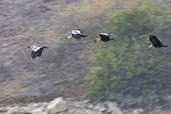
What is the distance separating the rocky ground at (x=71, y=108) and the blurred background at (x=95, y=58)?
0.57ft

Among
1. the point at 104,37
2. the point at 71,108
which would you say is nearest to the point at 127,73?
the point at 104,37

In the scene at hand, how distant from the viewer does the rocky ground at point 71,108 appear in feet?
28.4

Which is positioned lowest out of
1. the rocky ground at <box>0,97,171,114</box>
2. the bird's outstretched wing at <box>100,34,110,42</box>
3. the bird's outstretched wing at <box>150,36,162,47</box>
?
the rocky ground at <box>0,97,171,114</box>

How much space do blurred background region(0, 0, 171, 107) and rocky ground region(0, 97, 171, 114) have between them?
0.17 m

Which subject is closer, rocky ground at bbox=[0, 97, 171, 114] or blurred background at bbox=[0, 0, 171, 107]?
rocky ground at bbox=[0, 97, 171, 114]

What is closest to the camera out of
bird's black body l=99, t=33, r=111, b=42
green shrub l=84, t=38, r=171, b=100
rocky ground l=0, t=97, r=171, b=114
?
bird's black body l=99, t=33, r=111, b=42

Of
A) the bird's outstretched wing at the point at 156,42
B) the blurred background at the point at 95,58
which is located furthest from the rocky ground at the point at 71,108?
the bird's outstretched wing at the point at 156,42

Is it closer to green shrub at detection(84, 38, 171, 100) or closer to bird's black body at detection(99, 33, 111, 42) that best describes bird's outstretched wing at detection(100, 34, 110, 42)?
bird's black body at detection(99, 33, 111, 42)

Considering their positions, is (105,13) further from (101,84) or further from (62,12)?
(101,84)

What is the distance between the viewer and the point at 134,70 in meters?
9.05

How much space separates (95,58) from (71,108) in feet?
4.36

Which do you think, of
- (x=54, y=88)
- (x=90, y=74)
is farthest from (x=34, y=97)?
(x=90, y=74)

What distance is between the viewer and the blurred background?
9.02 metres

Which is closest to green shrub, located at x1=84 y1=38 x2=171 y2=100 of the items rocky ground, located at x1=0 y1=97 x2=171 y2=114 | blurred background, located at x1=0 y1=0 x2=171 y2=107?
blurred background, located at x1=0 y1=0 x2=171 y2=107
